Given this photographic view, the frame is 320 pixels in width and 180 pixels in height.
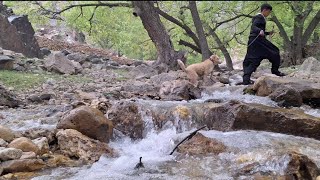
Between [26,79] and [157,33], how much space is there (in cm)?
406

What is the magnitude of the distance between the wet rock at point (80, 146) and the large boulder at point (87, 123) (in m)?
0.18

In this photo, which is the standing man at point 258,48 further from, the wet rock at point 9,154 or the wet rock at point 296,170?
the wet rock at point 9,154

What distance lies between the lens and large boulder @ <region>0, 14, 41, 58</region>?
14617 millimetres

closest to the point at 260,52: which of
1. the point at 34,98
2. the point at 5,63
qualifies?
the point at 34,98

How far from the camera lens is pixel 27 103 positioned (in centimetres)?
808

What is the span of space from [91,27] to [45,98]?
731 centimetres

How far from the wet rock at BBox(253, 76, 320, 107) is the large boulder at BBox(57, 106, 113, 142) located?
3880 mm

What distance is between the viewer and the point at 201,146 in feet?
17.6

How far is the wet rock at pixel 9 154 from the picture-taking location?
442cm

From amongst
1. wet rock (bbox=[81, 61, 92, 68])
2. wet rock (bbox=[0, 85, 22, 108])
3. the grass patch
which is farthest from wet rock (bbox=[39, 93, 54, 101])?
wet rock (bbox=[81, 61, 92, 68])

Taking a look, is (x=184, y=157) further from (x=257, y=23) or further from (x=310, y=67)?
(x=310, y=67)

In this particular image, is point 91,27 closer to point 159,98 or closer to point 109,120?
point 159,98

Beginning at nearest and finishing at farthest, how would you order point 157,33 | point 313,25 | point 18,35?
point 157,33, point 18,35, point 313,25

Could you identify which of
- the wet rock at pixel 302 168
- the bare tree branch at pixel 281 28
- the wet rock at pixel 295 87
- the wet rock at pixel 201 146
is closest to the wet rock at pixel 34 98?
the wet rock at pixel 201 146
